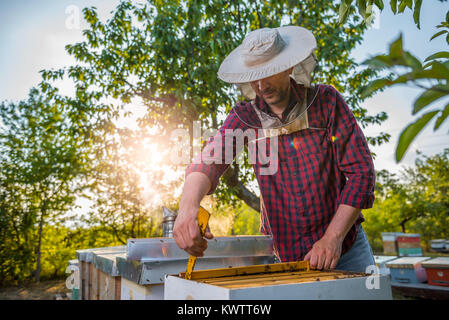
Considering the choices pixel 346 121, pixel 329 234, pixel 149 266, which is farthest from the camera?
pixel 149 266

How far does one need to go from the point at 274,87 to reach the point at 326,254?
749mm

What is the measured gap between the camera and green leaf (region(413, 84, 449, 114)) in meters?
0.36

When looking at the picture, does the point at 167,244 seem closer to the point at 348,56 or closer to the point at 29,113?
the point at 348,56

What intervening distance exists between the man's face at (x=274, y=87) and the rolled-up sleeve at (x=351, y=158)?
9.2 inches

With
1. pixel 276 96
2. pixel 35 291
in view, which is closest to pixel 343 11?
pixel 276 96

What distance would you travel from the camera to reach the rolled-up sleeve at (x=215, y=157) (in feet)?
4.24

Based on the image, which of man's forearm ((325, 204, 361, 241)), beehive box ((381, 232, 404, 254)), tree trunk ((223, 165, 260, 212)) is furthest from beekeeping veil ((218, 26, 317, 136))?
beehive box ((381, 232, 404, 254))

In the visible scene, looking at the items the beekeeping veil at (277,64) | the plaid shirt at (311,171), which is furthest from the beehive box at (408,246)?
the beekeeping veil at (277,64)

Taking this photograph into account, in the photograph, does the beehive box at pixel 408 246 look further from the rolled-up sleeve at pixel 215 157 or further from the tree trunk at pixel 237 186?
the rolled-up sleeve at pixel 215 157

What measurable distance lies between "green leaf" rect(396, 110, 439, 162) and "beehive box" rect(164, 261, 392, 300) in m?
0.43

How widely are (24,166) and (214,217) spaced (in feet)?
20.0

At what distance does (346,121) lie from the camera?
134 centimetres

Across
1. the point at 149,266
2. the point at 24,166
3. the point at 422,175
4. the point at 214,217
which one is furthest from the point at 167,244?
the point at 422,175

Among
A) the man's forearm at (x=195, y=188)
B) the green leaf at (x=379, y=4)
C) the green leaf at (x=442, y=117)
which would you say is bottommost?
the man's forearm at (x=195, y=188)
